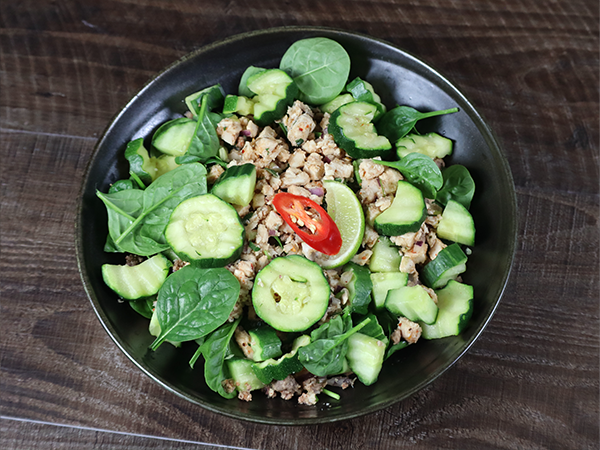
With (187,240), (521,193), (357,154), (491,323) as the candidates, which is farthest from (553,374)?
(187,240)

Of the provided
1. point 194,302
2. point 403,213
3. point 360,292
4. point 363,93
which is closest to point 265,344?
point 194,302

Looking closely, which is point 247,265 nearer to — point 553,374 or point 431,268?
point 431,268

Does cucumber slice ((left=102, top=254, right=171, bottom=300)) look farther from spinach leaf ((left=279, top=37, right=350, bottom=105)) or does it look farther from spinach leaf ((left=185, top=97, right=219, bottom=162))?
spinach leaf ((left=279, top=37, right=350, bottom=105))

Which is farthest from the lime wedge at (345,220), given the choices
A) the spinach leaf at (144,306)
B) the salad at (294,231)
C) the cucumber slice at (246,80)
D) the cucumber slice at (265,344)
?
the spinach leaf at (144,306)

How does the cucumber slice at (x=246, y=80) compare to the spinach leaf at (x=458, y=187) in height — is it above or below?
above

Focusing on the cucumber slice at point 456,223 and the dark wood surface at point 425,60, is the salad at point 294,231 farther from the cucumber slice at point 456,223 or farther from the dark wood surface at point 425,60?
the dark wood surface at point 425,60
